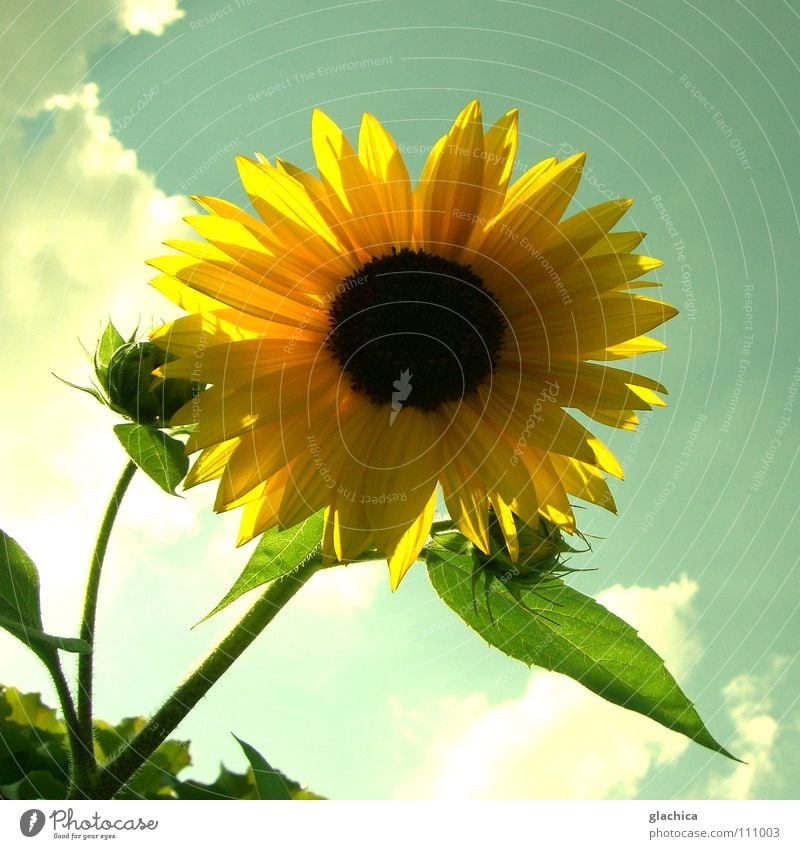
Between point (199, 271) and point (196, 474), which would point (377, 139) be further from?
point (196, 474)

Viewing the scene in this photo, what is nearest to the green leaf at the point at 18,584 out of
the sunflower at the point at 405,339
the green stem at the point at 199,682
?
the green stem at the point at 199,682

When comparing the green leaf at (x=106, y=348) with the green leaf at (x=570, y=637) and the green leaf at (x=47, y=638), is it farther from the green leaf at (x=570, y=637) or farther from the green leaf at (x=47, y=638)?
the green leaf at (x=570, y=637)

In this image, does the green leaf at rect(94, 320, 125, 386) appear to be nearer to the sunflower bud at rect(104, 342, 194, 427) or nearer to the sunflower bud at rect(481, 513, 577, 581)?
the sunflower bud at rect(104, 342, 194, 427)

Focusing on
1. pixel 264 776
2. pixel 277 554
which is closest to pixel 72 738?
pixel 264 776

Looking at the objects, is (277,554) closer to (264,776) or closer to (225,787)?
(264,776)

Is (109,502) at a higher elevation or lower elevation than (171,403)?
lower

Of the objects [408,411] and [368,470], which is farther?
[408,411]

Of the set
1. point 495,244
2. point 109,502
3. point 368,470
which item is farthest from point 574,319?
point 109,502
